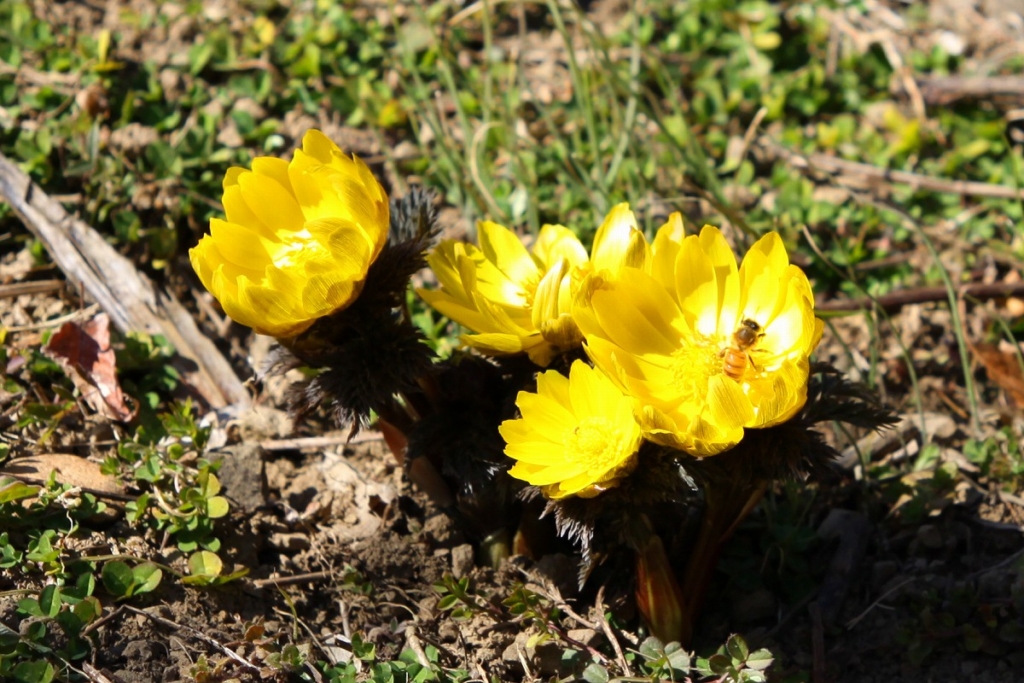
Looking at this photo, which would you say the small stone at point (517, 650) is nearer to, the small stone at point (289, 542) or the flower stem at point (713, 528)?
the flower stem at point (713, 528)

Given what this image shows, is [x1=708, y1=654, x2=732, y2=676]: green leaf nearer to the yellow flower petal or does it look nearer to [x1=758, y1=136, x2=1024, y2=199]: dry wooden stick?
the yellow flower petal

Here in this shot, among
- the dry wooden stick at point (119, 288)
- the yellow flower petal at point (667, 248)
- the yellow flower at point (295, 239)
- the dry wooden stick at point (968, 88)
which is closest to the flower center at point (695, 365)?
the yellow flower petal at point (667, 248)

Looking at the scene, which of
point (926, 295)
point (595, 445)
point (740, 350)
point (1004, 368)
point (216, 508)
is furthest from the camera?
point (926, 295)

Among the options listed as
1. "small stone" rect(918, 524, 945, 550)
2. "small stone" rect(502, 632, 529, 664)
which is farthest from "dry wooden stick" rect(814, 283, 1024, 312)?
"small stone" rect(502, 632, 529, 664)

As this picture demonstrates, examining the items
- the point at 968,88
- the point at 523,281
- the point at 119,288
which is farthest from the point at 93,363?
the point at 968,88

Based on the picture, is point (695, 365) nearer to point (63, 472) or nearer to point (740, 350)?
point (740, 350)

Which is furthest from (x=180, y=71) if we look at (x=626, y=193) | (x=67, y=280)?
(x=626, y=193)
